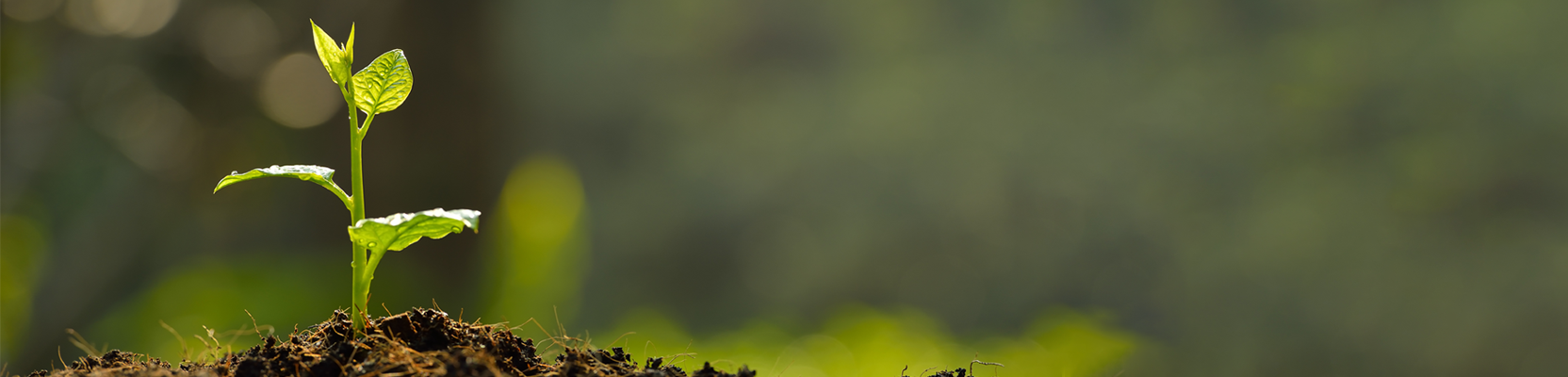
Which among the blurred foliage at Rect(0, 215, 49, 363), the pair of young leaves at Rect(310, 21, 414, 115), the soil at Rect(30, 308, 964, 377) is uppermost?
the pair of young leaves at Rect(310, 21, 414, 115)

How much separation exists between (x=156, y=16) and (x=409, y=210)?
0.76 m

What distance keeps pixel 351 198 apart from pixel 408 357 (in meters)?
0.11

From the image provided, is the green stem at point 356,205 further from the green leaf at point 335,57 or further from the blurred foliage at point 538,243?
the blurred foliage at point 538,243

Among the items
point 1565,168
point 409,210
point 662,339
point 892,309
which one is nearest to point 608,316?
point 662,339

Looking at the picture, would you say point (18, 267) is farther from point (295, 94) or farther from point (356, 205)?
point (356, 205)

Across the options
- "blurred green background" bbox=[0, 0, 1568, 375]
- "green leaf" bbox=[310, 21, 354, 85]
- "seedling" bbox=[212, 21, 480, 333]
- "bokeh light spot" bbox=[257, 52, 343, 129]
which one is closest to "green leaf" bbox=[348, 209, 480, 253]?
"seedling" bbox=[212, 21, 480, 333]

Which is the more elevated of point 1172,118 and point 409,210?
point 1172,118

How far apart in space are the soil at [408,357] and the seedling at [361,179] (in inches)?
1.0

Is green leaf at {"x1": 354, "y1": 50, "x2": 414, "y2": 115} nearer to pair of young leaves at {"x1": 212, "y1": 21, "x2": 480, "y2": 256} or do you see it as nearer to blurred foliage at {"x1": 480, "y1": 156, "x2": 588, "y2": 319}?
pair of young leaves at {"x1": 212, "y1": 21, "x2": 480, "y2": 256}

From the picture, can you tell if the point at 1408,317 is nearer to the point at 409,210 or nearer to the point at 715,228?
the point at 715,228

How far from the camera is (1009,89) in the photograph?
76.6 inches

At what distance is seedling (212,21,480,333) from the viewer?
0.45 metres

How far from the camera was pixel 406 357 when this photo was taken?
0.46m

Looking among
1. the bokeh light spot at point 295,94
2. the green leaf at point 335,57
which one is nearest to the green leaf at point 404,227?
the green leaf at point 335,57
